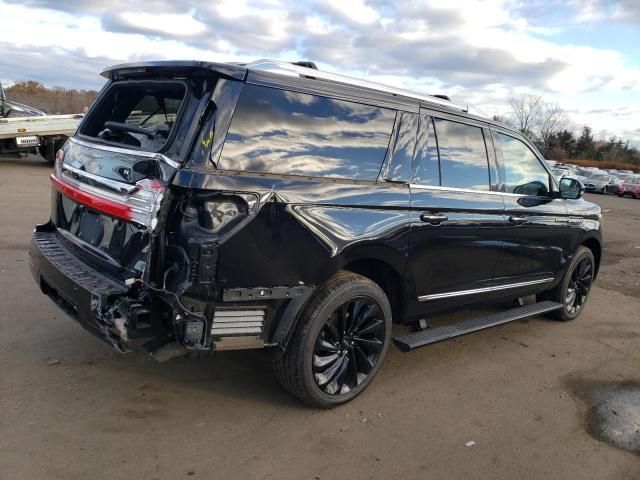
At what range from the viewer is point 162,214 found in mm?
2867

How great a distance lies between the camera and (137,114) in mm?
3863

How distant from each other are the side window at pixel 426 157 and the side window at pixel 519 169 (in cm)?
95

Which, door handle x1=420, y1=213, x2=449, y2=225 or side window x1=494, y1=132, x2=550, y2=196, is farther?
side window x1=494, y1=132, x2=550, y2=196

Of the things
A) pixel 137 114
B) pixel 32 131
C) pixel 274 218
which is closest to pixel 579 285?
pixel 274 218

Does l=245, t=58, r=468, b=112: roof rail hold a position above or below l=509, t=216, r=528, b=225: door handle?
above

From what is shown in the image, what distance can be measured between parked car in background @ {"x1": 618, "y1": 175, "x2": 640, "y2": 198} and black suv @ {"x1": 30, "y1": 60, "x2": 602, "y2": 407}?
35165 mm

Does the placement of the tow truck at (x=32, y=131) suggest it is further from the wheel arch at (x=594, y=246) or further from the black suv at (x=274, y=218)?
the wheel arch at (x=594, y=246)

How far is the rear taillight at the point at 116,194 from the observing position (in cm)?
289

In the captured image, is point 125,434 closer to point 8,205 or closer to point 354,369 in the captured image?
point 354,369

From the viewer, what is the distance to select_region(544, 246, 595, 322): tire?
19.2 feet

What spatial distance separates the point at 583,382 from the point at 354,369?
204 centimetres

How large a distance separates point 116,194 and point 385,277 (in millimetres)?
1896

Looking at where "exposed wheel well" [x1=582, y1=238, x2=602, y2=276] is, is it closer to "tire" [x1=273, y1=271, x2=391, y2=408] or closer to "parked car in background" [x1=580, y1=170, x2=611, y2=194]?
"tire" [x1=273, y1=271, x2=391, y2=408]

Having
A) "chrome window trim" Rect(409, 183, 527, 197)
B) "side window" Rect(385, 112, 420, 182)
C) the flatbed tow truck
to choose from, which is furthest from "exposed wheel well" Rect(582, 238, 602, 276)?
the flatbed tow truck
